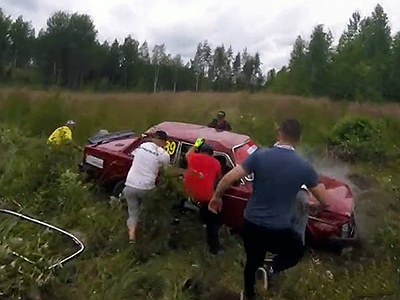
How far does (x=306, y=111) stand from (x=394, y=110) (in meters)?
3.60

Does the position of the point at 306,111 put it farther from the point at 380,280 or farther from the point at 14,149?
the point at 380,280

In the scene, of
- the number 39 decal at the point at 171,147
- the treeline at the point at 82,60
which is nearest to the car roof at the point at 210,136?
the number 39 decal at the point at 171,147

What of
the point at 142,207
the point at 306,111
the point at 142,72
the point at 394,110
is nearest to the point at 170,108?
the point at 306,111

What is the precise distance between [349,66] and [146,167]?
3498cm

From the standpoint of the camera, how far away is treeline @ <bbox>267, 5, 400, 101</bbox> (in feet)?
125

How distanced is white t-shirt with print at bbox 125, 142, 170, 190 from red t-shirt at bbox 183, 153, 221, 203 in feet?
1.33

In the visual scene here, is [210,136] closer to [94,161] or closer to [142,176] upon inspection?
[142,176]

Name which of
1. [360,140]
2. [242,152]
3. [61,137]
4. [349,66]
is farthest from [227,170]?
[349,66]

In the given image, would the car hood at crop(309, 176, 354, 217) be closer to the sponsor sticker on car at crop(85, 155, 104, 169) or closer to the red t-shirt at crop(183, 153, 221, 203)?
the red t-shirt at crop(183, 153, 221, 203)

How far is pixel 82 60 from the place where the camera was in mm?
61656

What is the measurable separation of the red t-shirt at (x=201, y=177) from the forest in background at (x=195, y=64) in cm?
2751

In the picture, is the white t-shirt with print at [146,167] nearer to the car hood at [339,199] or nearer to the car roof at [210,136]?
the car roof at [210,136]

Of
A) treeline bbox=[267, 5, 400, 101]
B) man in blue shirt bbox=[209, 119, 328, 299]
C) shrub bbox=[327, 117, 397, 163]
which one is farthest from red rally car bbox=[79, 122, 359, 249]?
treeline bbox=[267, 5, 400, 101]

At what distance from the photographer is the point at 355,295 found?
6133 mm
